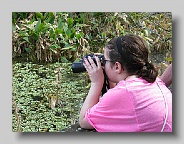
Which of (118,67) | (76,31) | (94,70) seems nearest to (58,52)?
(76,31)

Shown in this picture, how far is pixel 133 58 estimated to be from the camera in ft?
4.78

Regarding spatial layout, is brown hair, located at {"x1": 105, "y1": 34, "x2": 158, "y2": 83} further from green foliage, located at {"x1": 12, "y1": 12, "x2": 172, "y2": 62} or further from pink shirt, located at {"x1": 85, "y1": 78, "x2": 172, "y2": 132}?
green foliage, located at {"x1": 12, "y1": 12, "x2": 172, "y2": 62}

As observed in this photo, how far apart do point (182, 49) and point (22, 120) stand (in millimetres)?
840

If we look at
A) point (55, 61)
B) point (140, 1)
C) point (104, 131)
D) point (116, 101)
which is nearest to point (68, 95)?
point (55, 61)

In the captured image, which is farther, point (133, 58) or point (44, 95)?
point (44, 95)

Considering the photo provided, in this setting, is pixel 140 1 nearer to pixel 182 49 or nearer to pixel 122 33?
pixel 122 33

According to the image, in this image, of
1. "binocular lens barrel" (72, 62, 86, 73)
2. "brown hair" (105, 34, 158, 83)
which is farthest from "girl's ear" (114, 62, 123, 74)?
"binocular lens barrel" (72, 62, 86, 73)

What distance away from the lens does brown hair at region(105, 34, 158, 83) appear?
1449 mm

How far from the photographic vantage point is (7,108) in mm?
1627

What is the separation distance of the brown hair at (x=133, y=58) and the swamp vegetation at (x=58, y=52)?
194 mm

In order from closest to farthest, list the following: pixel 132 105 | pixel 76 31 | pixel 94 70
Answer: pixel 132 105 < pixel 94 70 < pixel 76 31

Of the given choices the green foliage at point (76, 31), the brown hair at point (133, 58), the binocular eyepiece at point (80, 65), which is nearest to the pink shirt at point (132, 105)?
the brown hair at point (133, 58)

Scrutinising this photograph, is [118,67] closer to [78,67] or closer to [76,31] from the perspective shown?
[78,67]

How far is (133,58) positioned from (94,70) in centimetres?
19
